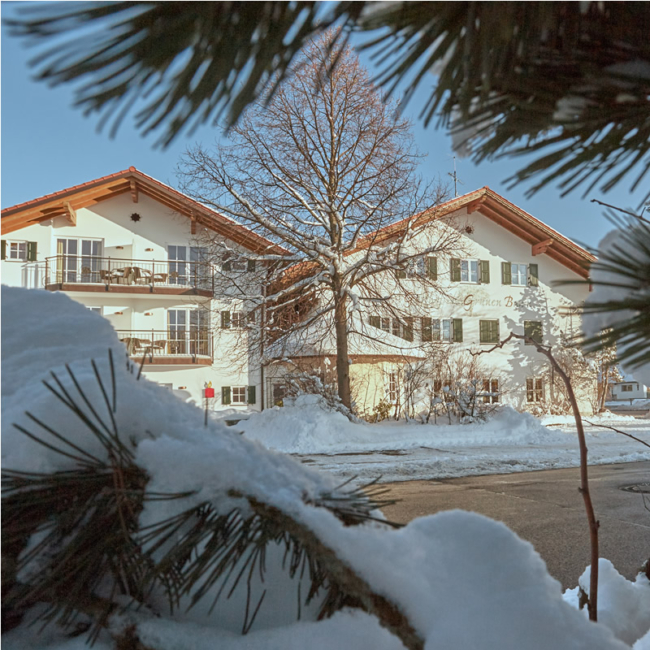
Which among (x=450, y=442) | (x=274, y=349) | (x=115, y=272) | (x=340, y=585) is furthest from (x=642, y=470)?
(x=115, y=272)

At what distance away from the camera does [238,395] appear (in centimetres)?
2344

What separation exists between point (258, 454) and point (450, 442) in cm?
1457

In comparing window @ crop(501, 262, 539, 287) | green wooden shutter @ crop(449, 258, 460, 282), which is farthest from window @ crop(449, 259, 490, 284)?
window @ crop(501, 262, 539, 287)

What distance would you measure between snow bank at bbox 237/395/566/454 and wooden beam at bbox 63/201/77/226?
36.2 ft

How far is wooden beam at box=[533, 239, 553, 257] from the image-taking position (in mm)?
26170

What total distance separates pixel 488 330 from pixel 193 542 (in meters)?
26.9

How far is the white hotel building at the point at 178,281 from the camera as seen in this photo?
19688 mm

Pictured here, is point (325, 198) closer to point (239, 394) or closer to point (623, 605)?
point (239, 394)

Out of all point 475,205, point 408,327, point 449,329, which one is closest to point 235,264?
point 408,327

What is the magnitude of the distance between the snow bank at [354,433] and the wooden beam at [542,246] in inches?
463

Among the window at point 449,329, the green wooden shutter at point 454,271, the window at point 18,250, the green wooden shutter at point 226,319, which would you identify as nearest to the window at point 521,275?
the green wooden shutter at point 454,271

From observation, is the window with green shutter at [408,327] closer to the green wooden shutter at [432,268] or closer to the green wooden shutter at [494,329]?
the green wooden shutter at [432,268]

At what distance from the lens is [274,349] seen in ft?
57.5

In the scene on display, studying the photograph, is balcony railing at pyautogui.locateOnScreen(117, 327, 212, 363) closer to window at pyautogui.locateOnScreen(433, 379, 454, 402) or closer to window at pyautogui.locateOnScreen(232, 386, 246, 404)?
window at pyautogui.locateOnScreen(232, 386, 246, 404)
